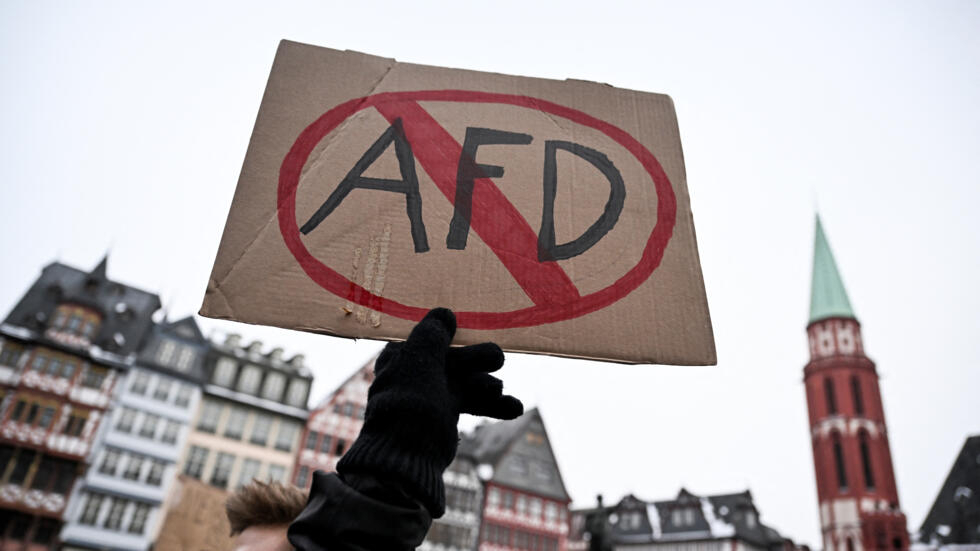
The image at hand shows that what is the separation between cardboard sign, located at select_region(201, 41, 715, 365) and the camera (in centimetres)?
191

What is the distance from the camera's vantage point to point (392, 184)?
2.12 m

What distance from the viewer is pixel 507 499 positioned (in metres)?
32.0

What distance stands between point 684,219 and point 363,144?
1114 mm

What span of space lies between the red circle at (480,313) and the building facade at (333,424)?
1107 inches

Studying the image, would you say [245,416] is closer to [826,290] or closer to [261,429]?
[261,429]

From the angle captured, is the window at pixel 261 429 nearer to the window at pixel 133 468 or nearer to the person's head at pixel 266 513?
the window at pixel 133 468

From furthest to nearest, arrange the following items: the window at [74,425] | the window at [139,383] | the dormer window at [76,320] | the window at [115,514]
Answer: the window at [139,383] < the dormer window at [76,320] < the window at [74,425] < the window at [115,514]

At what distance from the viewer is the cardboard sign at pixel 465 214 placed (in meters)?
1.91

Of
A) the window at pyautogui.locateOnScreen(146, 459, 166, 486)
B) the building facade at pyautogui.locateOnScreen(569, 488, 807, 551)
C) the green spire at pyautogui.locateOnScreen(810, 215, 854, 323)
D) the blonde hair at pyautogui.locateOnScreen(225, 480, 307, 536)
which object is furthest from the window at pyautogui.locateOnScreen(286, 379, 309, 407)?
the green spire at pyautogui.locateOnScreen(810, 215, 854, 323)

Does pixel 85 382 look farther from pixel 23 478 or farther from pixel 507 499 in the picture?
pixel 507 499

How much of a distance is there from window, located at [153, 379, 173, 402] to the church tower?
4520cm

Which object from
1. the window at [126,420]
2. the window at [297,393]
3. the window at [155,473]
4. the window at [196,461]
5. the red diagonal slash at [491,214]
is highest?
the window at [297,393]

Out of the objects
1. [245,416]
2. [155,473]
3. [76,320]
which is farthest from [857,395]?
[76,320]

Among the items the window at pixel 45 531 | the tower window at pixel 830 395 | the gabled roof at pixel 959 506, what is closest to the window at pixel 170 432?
the window at pixel 45 531
